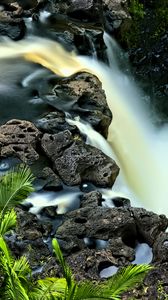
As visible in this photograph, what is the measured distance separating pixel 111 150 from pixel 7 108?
1.99 metres

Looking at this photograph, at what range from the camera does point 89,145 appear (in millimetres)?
9195

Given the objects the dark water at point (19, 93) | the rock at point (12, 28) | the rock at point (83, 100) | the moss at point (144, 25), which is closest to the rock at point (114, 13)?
the moss at point (144, 25)

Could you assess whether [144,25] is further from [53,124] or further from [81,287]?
[81,287]

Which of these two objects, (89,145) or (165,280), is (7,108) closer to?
(89,145)

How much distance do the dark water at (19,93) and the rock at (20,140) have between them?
544 millimetres

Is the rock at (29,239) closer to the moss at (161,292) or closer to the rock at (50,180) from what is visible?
the rock at (50,180)

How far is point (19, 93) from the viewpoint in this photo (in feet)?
35.1

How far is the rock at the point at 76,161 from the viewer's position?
340 inches

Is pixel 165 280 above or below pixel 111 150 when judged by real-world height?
above

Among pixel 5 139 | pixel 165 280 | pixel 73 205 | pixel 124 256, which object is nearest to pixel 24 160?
pixel 5 139

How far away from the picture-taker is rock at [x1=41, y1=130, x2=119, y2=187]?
8633 mm

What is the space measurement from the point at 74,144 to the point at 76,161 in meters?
0.39

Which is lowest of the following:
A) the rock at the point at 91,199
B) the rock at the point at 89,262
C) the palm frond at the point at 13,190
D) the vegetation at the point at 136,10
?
the rock at the point at 91,199

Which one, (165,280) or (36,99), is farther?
(36,99)
